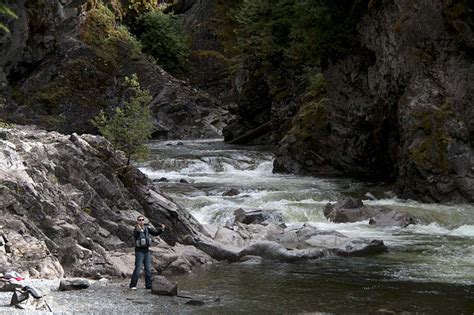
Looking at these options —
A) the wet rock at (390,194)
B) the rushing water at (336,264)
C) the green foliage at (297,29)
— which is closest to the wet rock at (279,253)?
the rushing water at (336,264)

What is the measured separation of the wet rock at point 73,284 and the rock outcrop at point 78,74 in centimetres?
3539

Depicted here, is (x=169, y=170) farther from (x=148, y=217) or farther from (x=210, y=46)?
(x=210, y=46)

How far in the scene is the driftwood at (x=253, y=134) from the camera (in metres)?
59.1

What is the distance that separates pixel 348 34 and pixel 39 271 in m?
27.8

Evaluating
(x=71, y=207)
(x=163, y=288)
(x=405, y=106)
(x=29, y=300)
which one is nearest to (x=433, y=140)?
(x=405, y=106)

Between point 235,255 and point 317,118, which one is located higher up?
point 317,118

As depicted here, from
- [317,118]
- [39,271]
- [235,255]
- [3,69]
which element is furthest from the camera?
[3,69]

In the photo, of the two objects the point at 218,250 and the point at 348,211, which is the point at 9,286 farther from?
the point at 348,211

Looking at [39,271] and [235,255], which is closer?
[39,271]

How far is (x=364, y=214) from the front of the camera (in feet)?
94.6

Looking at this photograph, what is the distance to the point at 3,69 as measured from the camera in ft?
178

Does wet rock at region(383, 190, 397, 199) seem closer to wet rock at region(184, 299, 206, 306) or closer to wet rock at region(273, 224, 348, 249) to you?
wet rock at region(273, 224, 348, 249)

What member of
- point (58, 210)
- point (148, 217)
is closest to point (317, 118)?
point (148, 217)

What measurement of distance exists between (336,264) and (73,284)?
26.8ft
